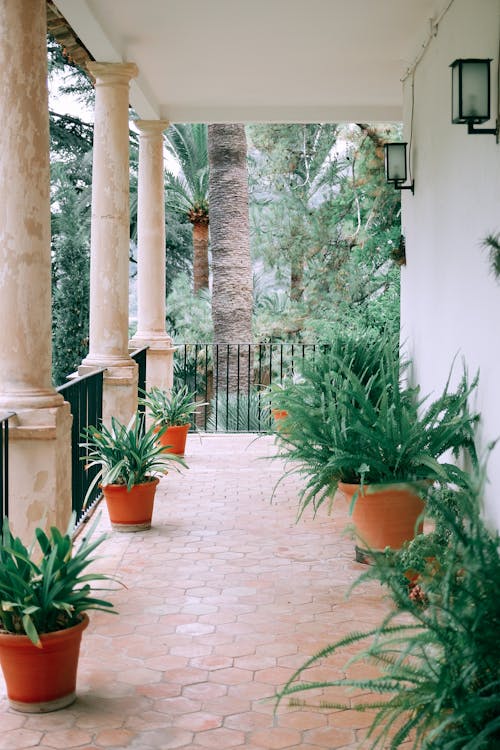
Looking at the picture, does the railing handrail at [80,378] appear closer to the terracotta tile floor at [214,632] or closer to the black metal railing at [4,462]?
→ the black metal railing at [4,462]

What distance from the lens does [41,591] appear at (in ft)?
11.6

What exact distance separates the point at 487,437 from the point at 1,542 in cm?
267

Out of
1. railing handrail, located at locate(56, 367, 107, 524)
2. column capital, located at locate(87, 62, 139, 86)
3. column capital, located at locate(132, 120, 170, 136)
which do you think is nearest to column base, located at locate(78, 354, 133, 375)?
railing handrail, located at locate(56, 367, 107, 524)

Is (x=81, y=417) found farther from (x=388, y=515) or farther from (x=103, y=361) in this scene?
(x=388, y=515)

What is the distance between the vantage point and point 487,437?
507cm

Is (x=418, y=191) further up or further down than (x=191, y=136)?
further down

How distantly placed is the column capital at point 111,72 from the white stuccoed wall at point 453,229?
2376 millimetres

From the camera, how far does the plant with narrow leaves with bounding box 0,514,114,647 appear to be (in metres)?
3.47

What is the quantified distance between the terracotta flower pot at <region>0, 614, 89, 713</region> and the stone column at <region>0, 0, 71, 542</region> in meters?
1.37

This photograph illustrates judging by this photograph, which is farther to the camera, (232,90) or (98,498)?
(232,90)

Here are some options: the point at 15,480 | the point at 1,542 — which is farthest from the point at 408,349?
the point at 1,542

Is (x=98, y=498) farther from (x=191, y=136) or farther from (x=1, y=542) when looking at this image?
(x=191, y=136)

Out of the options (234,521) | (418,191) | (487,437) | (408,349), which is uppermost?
(418,191)

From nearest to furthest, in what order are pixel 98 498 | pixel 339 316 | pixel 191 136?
pixel 98 498 → pixel 339 316 → pixel 191 136
